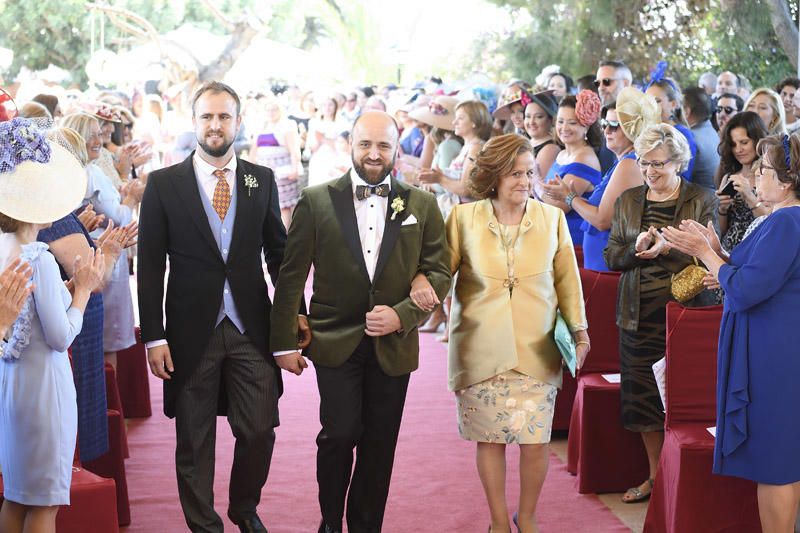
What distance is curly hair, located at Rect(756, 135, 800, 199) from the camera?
4.02 m

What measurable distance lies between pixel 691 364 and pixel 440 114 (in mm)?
4799

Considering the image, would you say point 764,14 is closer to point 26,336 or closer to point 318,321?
point 318,321

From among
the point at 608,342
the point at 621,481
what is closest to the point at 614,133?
the point at 608,342

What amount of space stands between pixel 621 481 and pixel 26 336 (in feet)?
9.97

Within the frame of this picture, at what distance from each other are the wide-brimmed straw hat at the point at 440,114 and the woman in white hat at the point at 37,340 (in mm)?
5451

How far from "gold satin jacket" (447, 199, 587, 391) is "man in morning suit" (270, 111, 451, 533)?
222 mm

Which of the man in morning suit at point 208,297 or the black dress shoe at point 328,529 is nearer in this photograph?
the man in morning suit at point 208,297

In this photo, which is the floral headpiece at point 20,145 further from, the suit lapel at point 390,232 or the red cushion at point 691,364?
the red cushion at point 691,364

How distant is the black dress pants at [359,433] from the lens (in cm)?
441

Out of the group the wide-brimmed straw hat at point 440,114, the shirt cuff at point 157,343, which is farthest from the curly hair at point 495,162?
the wide-brimmed straw hat at point 440,114

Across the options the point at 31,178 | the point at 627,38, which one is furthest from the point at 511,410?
the point at 627,38

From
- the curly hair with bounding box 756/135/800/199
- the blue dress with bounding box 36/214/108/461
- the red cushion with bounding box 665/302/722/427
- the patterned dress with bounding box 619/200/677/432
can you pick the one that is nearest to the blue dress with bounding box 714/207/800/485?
the curly hair with bounding box 756/135/800/199

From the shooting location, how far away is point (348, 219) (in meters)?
4.39

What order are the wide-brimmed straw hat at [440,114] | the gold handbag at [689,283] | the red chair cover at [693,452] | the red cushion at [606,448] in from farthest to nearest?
1. the wide-brimmed straw hat at [440,114]
2. the red cushion at [606,448]
3. the gold handbag at [689,283]
4. the red chair cover at [693,452]
